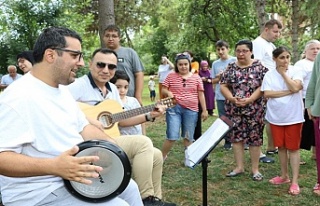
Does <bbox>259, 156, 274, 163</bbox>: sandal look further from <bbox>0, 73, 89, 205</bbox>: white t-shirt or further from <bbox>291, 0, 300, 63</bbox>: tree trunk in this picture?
<bbox>291, 0, 300, 63</bbox>: tree trunk

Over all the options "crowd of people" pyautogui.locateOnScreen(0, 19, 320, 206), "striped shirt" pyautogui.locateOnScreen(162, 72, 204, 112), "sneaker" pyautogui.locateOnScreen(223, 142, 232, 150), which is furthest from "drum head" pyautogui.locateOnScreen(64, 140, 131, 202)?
"sneaker" pyautogui.locateOnScreen(223, 142, 232, 150)

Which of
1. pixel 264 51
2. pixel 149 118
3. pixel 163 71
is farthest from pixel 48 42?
pixel 163 71

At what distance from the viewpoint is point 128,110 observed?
3.86 m

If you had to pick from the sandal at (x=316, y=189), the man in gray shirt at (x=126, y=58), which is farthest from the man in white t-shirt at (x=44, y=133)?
the sandal at (x=316, y=189)

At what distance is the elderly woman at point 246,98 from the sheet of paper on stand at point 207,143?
1.44 meters

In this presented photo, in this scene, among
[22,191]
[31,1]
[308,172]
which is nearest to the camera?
[22,191]

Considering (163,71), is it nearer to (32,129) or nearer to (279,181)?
(279,181)

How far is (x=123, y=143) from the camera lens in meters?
3.42

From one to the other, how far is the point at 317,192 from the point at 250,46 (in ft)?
5.94

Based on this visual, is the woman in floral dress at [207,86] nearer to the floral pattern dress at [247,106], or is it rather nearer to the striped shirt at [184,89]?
the striped shirt at [184,89]

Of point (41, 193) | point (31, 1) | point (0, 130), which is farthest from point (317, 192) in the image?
point (31, 1)

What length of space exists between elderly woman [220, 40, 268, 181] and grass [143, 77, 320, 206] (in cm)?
31

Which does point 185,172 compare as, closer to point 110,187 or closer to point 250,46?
point 250,46

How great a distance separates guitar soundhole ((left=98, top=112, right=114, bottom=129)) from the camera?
3.77 metres
